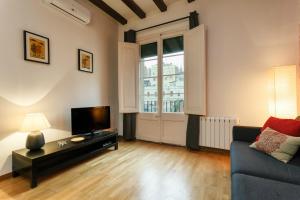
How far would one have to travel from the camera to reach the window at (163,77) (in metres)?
3.51

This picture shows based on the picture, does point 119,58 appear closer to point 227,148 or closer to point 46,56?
point 46,56

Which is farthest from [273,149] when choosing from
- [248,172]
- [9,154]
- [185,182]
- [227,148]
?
[9,154]

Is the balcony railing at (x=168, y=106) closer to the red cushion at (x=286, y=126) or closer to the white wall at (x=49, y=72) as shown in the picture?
the white wall at (x=49, y=72)

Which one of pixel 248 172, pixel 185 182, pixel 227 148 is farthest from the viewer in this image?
pixel 227 148

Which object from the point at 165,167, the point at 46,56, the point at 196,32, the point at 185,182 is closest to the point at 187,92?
the point at 196,32

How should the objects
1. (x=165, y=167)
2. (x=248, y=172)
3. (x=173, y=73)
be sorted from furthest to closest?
(x=173, y=73)
(x=165, y=167)
(x=248, y=172)

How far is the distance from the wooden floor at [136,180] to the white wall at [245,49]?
3.31ft

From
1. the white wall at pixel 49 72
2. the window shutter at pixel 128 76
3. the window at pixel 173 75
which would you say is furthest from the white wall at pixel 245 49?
the white wall at pixel 49 72

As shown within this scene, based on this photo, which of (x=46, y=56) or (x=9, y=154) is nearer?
(x=9, y=154)

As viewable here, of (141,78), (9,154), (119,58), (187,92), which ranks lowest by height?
(9,154)

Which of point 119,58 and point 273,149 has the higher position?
point 119,58

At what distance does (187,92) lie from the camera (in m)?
3.29

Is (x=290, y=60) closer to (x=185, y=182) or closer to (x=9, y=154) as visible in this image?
(x=185, y=182)

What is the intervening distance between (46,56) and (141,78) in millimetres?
2016
